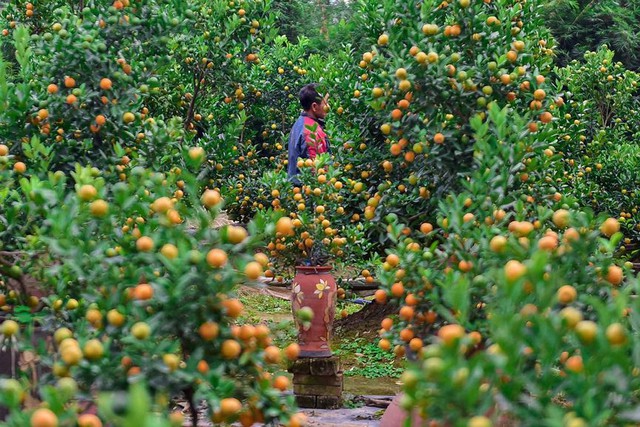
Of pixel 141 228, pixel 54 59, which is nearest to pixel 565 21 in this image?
pixel 54 59

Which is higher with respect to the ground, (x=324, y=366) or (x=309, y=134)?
(x=309, y=134)

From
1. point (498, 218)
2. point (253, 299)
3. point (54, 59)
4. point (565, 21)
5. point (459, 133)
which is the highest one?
point (565, 21)

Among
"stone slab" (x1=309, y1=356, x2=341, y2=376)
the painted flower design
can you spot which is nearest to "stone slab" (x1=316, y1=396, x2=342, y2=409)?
"stone slab" (x1=309, y1=356, x2=341, y2=376)

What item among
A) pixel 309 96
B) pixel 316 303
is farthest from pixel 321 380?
pixel 309 96

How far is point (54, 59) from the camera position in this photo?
3.47 metres

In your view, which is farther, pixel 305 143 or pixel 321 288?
pixel 305 143

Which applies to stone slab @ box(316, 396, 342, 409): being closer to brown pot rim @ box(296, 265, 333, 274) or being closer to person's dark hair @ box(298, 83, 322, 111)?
brown pot rim @ box(296, 265, 333, 274)

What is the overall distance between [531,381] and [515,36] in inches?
102

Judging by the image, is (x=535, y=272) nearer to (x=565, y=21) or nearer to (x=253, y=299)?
(x=253, y=299)

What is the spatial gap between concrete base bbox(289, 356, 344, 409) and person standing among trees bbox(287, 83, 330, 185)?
140cm

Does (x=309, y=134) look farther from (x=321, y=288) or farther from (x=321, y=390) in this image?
(x=321, y=390)

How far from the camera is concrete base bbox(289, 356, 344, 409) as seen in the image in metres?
4.71

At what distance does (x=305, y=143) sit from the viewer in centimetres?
559

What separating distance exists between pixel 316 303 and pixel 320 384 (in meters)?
0.52
